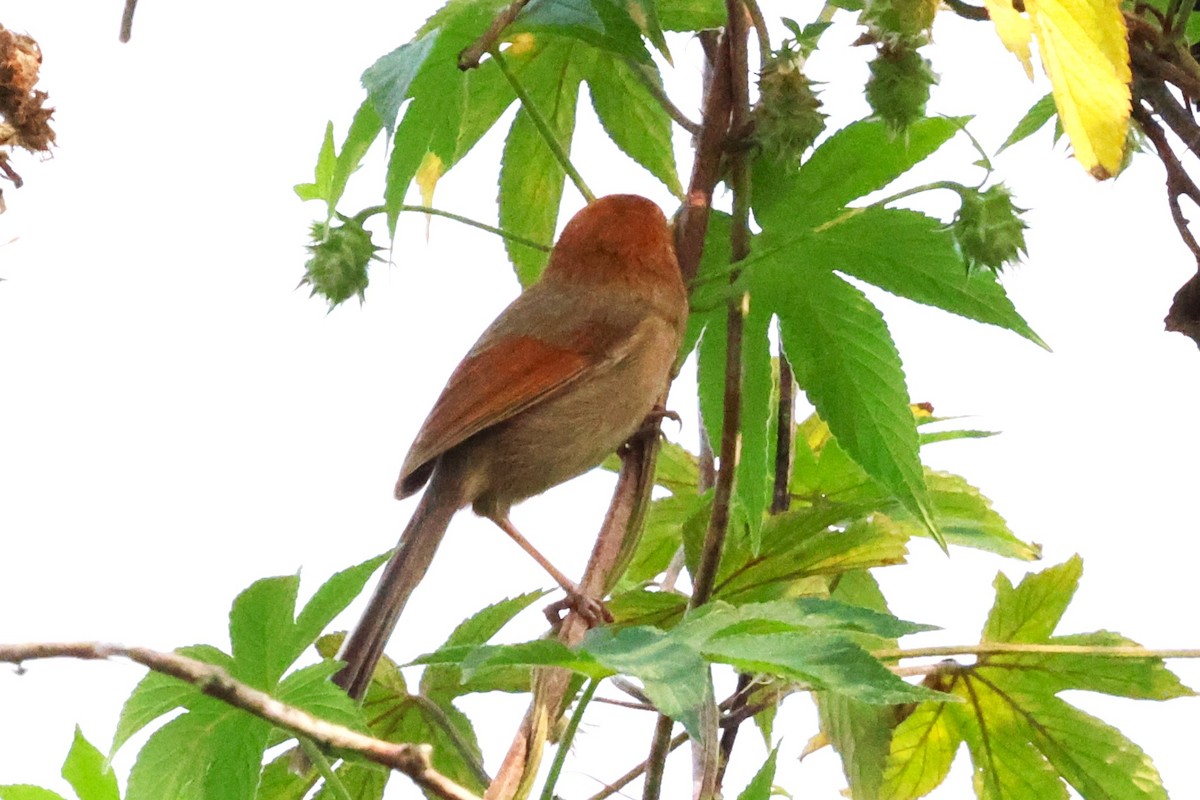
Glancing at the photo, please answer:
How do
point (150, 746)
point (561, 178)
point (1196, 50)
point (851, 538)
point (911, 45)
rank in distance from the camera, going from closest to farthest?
point (150, 746), point (911, 45), point (851, 538), point (1196, 50), point (561, 178)

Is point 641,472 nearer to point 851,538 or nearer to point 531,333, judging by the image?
point 851,538

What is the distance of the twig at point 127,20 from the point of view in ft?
6.59

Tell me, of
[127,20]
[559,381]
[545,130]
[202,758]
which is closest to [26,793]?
[202,758]

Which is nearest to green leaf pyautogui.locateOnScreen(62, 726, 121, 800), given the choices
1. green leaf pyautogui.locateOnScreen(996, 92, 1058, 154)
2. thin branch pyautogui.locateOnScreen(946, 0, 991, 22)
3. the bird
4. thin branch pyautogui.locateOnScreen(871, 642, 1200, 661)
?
the bird

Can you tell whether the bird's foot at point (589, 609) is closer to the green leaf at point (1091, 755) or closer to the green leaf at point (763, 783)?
the green leaf at point (763, 783)

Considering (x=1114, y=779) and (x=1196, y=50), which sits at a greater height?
(x=1196, y=50)

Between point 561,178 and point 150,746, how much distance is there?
1302mm

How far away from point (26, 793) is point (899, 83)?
1.55 metres

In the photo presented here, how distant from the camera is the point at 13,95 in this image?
171 centimetres

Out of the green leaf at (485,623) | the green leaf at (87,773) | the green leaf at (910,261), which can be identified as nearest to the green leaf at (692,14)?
the green leaf at (910,261)

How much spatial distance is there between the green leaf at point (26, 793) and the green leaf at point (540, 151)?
125cm

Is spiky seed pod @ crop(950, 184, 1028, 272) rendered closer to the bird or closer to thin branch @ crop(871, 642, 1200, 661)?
thin branch @ crop(871, 642, 1200, 661)

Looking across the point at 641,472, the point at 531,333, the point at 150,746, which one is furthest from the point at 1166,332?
the point at 150,746

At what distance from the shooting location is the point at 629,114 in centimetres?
249
